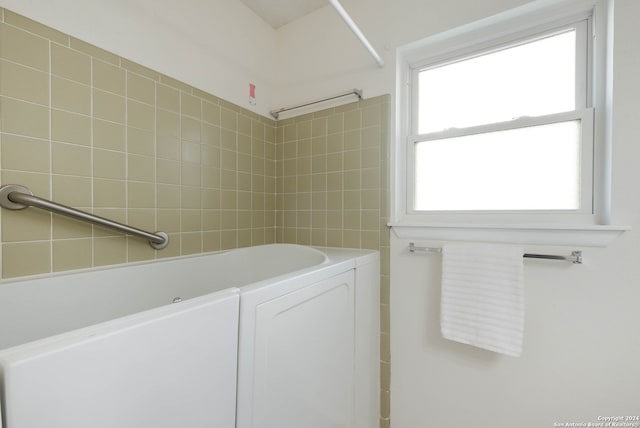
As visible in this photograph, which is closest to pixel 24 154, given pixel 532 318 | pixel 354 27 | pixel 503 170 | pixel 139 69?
pixel 139 69

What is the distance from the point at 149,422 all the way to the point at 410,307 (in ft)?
3.89

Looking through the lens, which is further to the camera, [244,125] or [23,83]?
[244,125]

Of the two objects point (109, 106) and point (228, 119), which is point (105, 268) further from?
point (228, 119)

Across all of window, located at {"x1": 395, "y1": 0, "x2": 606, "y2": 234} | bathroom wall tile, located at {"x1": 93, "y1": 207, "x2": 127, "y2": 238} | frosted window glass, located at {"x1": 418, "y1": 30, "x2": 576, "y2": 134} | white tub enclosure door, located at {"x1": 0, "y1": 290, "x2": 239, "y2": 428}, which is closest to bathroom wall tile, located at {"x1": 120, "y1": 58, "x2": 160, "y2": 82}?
bathroom wall tile, located at {"x1": 93, "y1": 207, "x2": 127, "y2": 238}

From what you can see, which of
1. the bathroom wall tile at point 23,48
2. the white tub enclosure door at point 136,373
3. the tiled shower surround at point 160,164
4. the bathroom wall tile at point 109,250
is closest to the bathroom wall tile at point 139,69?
the tiled shower surround at point 160,164

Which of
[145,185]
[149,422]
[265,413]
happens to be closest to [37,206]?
[145,185]

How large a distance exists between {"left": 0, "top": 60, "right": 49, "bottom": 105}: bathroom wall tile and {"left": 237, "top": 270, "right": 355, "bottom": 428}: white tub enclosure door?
1055 mm

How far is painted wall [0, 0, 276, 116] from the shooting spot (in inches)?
40.3

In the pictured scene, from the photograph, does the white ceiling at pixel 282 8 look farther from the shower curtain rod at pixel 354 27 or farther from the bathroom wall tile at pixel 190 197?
the bathroom wall tile at pixel 190 197

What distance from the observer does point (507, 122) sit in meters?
1.21

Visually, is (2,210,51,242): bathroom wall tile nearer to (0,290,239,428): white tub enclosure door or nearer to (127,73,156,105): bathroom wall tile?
(127,73,156,105): bathroom wall tile

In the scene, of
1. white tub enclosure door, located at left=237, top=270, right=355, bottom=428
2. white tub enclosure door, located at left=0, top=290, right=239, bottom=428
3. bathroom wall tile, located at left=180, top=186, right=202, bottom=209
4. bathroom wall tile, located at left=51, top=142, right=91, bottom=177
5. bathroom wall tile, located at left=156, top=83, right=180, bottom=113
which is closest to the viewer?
white tub enclosure door, located at left=0, top=290, right=239, bottom=428

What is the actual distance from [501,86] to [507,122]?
20 cm

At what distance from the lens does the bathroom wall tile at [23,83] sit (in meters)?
0.88
